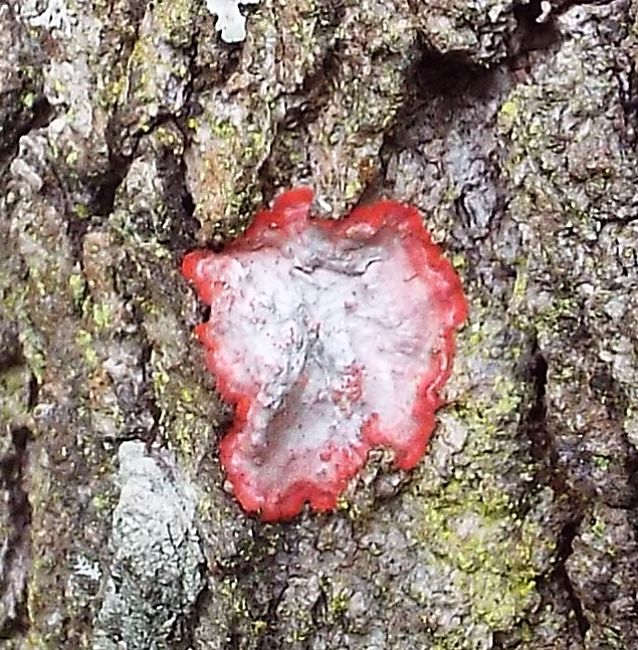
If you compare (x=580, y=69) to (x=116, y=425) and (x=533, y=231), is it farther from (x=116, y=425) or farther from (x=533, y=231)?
(x=116, y=425)

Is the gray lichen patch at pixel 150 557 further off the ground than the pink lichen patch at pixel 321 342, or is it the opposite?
the pink lichen patch at pixel 321 342

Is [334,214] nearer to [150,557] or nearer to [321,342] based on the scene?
[321,342]

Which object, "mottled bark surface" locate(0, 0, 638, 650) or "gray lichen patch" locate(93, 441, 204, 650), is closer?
"mottled bark surface" locate(0, 0, 638, 650)

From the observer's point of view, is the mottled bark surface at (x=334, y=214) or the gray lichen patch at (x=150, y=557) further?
the gray lichen patch at (x=150, y=557)

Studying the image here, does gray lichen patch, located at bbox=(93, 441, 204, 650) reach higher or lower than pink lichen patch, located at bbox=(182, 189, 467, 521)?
lower

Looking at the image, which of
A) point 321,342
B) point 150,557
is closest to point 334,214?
point 321,342

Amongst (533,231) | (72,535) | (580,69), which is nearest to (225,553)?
(72,535)
